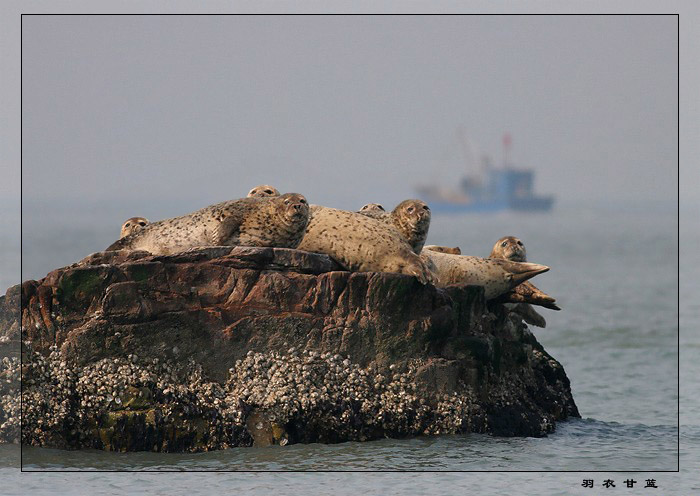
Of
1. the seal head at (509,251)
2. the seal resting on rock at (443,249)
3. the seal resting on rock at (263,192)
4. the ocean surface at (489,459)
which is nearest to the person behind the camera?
the ocean surface at (489,459)

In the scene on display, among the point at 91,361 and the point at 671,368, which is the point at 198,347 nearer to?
the point at 91,361

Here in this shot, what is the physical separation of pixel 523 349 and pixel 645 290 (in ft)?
107

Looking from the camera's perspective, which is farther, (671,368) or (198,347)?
(671,368)

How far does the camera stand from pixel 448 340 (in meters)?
15.4

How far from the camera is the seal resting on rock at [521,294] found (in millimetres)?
17203

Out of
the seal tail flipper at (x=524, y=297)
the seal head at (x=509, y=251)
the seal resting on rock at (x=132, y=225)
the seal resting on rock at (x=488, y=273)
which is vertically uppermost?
the seal resting on rock at (x=132, y=225)

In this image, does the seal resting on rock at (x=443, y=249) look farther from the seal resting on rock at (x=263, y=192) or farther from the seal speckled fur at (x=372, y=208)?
the seal resting on rock at (x=263, y=192)

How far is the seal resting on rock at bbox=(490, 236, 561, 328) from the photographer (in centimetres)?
1720

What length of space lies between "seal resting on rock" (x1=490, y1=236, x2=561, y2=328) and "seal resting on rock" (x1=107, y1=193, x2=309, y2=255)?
8.63 feet

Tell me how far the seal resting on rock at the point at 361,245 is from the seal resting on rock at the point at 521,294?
1580 mm

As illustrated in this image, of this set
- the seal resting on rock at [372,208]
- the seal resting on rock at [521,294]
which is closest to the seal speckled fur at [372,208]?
the seal resting on rock at [372,208]

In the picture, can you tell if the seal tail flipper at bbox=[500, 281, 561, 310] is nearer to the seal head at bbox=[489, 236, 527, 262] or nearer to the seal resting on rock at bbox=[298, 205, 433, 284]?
the seal head at bbox=[489, 236, 527, 262]

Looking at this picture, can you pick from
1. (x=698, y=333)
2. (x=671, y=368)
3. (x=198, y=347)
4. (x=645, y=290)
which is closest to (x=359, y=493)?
(x=198, y=347)

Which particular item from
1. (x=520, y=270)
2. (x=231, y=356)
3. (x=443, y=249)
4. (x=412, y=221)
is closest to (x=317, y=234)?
(x=412, y=221)
